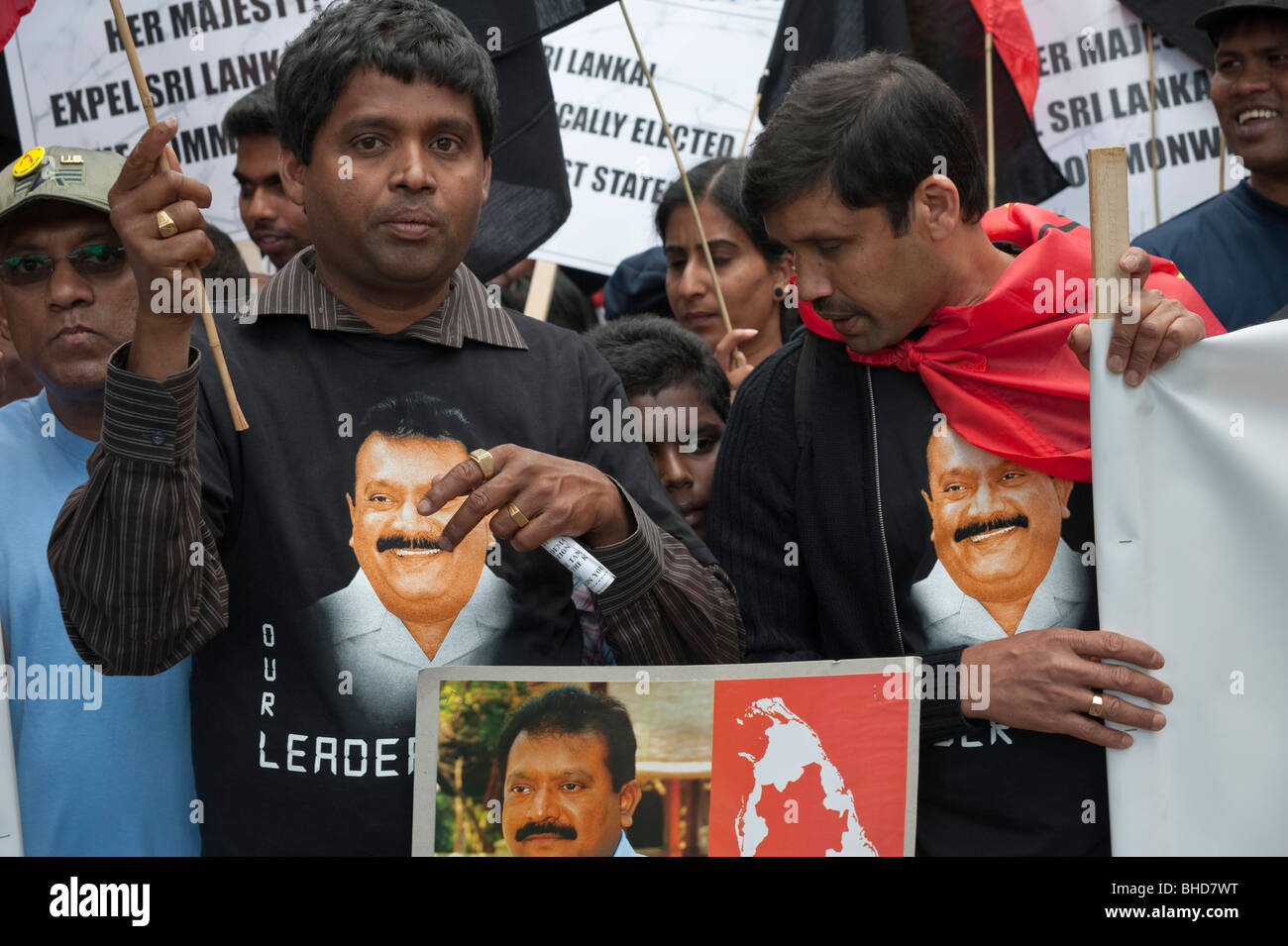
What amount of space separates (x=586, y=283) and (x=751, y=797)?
12.9 ft

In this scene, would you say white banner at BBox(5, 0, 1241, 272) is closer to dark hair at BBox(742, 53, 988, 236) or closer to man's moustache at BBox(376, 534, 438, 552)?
dark hair at BBox(742, 53, 988, 236)

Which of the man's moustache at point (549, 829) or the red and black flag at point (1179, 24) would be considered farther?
the red and black flag at point (1179, 24)

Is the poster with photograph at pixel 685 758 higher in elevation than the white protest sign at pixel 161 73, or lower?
lower

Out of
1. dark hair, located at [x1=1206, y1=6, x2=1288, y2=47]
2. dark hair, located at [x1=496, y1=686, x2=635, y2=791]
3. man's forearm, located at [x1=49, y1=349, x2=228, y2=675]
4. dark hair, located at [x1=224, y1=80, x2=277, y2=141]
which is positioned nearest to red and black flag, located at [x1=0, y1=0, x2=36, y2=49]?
man's forearm, located at [x1=49, y1=349, x2=228, y2=675]

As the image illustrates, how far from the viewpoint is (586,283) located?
6.01 m

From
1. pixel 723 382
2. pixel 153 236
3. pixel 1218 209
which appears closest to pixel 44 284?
pixel 153 236

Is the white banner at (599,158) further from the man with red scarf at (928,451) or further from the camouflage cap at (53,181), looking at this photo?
the man with red scarf at (928,451)

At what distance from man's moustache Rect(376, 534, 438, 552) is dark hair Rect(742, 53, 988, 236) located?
0.92 meters

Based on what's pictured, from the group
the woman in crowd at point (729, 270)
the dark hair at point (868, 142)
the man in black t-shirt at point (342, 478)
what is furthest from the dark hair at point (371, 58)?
the woman in crowd at point (729, 270)

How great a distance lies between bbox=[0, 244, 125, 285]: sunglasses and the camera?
2996 millimetres

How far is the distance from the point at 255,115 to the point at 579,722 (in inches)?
106

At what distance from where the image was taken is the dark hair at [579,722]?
2291 millimetres

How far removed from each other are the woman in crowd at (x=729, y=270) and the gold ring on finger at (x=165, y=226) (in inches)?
96.8
